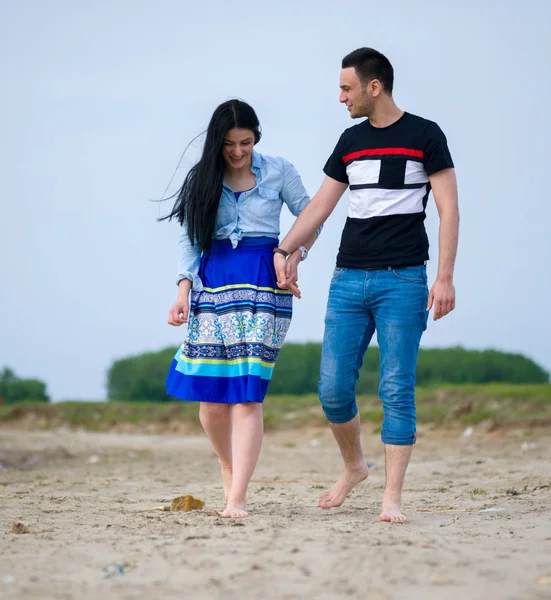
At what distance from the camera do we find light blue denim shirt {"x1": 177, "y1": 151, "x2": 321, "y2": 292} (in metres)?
4.21

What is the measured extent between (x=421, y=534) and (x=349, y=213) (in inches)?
58.7

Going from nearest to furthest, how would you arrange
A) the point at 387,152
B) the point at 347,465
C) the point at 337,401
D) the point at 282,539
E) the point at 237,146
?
the point at 282,539 < the point at 387,152 < the point at 337,401 < the point at 237,146 < the point at 347,465

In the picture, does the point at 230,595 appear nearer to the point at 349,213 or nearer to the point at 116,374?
the point at 349,213

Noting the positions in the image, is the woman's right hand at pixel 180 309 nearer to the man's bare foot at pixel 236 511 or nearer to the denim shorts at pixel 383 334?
the denim shorts at pixel 383 334

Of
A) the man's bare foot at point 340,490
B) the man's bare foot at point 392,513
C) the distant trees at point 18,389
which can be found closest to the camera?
the man's bare foot at point 392,513

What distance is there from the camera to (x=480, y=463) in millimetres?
6969

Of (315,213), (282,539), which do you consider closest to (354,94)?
(315,213)

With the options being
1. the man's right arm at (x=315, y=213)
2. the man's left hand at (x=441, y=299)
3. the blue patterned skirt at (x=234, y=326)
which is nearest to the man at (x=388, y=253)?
the man's left hand at (x=441, y=299)

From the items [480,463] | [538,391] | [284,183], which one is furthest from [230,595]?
[538,391]

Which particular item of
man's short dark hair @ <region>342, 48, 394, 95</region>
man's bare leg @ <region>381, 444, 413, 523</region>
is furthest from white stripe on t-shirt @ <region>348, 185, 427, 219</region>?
man's bare leg @ <region>381, 444, 413, 523</region>

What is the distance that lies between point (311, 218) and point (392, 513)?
143 cm

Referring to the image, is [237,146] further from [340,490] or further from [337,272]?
[340,490]

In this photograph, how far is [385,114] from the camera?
3938 mm

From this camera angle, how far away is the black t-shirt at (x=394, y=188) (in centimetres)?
386
